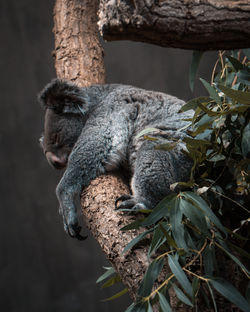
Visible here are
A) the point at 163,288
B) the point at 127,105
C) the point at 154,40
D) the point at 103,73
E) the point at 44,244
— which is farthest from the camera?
the point at 44,244

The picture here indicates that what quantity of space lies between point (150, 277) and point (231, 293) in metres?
0.29

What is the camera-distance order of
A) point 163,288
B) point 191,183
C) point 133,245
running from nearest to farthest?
point 163,288 → point 133,245 → point 191,183

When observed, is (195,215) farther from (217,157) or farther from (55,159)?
(55,159)

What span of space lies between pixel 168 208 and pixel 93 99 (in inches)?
52.0

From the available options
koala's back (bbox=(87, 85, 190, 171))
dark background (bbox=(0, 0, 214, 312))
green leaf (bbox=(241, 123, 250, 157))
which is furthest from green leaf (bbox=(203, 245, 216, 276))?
dark background (bbox=(0, 0, 214, 312))

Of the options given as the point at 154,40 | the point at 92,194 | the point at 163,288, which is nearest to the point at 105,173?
the point at 92,194

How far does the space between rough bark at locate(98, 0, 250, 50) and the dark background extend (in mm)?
3139

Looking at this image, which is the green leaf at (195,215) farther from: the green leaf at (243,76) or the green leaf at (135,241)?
the green leaf at (243,76)

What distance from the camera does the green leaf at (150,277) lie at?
1340 millimetres

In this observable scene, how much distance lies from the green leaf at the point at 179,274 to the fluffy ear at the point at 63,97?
146cm

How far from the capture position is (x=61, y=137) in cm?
259

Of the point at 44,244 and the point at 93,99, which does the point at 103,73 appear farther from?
the point at 44,244

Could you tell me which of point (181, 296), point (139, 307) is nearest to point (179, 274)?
point (181, 296)

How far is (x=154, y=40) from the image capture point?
47.4 inches
